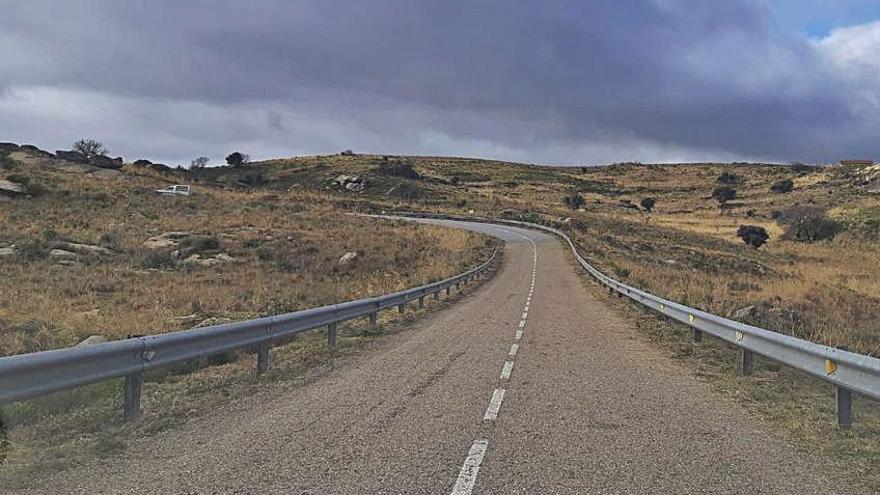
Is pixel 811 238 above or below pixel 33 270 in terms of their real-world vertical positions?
above

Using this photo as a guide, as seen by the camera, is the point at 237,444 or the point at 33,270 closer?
the point at 237,444

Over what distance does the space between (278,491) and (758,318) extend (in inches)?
502

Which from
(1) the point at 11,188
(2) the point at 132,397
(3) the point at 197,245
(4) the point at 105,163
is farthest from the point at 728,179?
(2) the point at 132,397

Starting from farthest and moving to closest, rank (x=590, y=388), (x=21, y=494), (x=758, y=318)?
(x=758, y=318)
(x=590, y=388)
(x=21, y=494)

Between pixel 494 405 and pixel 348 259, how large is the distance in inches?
904

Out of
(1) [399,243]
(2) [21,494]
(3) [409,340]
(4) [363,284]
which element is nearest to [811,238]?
(1) [399,243]

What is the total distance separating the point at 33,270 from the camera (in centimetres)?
2252

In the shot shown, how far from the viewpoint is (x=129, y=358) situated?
713 centimetres

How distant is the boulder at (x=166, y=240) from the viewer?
30.6 meters

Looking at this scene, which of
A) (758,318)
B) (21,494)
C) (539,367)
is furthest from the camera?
(758,318)

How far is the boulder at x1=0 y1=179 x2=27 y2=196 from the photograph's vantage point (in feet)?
136

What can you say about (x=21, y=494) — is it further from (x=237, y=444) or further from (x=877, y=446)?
(x=877, y=446)

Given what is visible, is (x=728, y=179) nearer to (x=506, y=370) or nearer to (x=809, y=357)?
(x=506, y=370)

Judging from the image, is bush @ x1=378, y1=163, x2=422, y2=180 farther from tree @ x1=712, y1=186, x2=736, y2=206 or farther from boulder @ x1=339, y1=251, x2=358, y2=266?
boulder @ x1=339, y1=251, x2=358, y2=266
